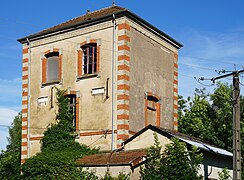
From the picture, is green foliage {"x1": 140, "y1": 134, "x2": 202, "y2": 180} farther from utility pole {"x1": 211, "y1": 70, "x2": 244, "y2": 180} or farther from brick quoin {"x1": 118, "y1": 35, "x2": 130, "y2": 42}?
brick quoin {"x1": 118, "y1": 35, "x2": 130, "y2": 42}

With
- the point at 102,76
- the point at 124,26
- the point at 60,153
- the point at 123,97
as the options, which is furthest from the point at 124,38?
the point at 60,153

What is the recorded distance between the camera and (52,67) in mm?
25656

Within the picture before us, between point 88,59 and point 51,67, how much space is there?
2.56 meters

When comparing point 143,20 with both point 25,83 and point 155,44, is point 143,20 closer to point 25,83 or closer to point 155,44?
point 155,44

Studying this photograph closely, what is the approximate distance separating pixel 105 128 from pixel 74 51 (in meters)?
4.66

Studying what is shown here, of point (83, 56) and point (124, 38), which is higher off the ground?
point (124, 38)

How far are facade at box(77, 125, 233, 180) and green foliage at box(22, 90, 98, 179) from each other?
1.75ft

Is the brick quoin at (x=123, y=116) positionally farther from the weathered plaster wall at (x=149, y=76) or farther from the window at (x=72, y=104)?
the window at (x=72, y=104)

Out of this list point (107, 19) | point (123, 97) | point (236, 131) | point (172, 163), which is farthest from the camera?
point (107, 19)

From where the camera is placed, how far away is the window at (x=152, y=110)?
24.1 metres

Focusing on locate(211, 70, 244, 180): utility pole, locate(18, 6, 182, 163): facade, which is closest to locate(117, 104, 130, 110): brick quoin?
locate(18, 6, 182, 163): facade

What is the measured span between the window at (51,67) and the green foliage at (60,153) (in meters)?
1.32

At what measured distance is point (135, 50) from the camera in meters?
23.5

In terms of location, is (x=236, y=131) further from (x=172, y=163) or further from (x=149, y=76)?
(x=149, y=76)
